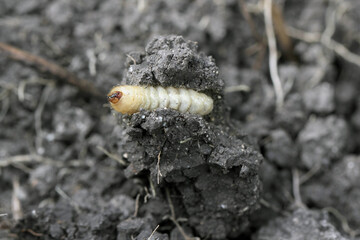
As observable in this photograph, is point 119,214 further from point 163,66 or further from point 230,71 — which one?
point 230,71

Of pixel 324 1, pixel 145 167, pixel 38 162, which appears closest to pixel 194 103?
pixel 145 167

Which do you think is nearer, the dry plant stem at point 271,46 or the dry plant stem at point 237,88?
the dry plant stem at point 237,88

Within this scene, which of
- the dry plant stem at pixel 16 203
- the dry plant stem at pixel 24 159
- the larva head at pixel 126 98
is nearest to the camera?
the larva head at pixel 126 98

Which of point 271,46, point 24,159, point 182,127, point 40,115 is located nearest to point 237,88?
point 271,46

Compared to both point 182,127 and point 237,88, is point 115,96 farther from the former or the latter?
point 237,88

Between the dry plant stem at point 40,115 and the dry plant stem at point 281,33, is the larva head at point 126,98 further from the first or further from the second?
the dry plant stem at point 281,33

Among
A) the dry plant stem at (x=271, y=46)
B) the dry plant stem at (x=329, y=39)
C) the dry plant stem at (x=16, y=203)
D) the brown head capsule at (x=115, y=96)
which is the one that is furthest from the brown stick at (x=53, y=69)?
the dry plant stem at (x=329, y=39)

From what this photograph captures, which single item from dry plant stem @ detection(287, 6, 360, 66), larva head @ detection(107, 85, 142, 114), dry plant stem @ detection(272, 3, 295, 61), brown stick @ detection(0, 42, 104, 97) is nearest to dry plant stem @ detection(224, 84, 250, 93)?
dry plant stem @ detection(272, 3, 295, 61)

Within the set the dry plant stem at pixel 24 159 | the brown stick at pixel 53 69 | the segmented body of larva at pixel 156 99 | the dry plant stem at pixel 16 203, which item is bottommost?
the dry plant stem at pixel 16 203

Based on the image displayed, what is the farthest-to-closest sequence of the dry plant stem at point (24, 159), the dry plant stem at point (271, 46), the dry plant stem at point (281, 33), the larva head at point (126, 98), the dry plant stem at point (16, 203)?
the dry plant stem at point (281, 33) < the dry plant stem at point (271, 46) < the dry plant stem at point (24, 159) < the dry plant stem at point (16, 203) < the larva head at point (126, 98)

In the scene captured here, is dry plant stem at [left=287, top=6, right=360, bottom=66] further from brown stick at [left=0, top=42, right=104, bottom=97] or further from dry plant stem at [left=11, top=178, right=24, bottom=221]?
dry plant stem at [left=11, top=178, right=24, bottom=221]
